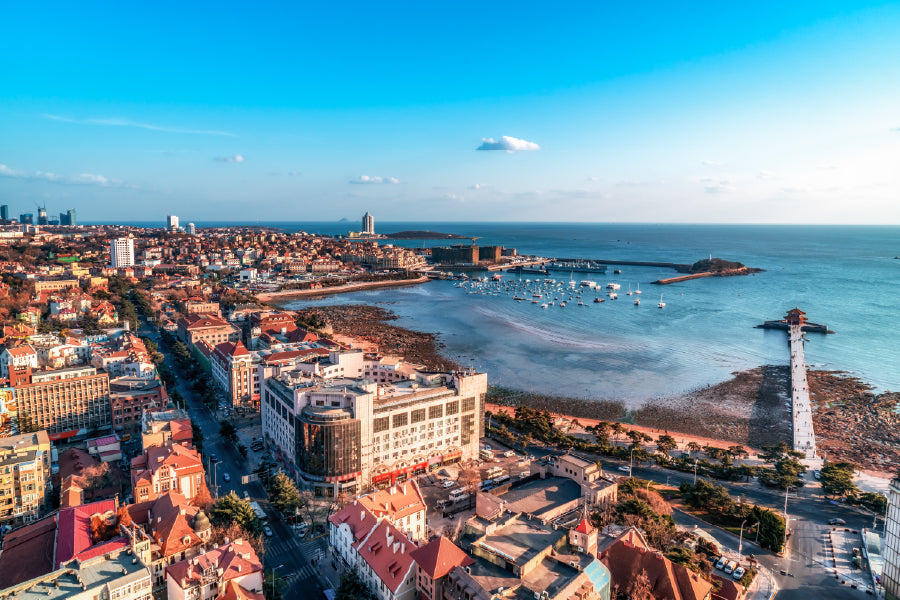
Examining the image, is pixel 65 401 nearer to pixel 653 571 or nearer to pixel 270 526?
pixel 270 526

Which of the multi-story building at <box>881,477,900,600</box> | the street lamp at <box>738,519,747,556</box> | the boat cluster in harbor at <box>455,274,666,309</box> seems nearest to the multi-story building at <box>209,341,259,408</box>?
the street lamp at <box>738,519,747,556</box>

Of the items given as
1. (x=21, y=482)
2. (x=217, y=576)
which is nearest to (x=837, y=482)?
(x=217, y=576)

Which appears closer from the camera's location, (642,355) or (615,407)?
(615,407)

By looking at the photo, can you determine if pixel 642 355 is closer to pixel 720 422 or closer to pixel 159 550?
pixel 720 422

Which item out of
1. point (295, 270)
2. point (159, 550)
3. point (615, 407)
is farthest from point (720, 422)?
Answer: point (295, 270)

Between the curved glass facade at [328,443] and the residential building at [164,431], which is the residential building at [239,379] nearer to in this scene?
the residential building at [164,431]
